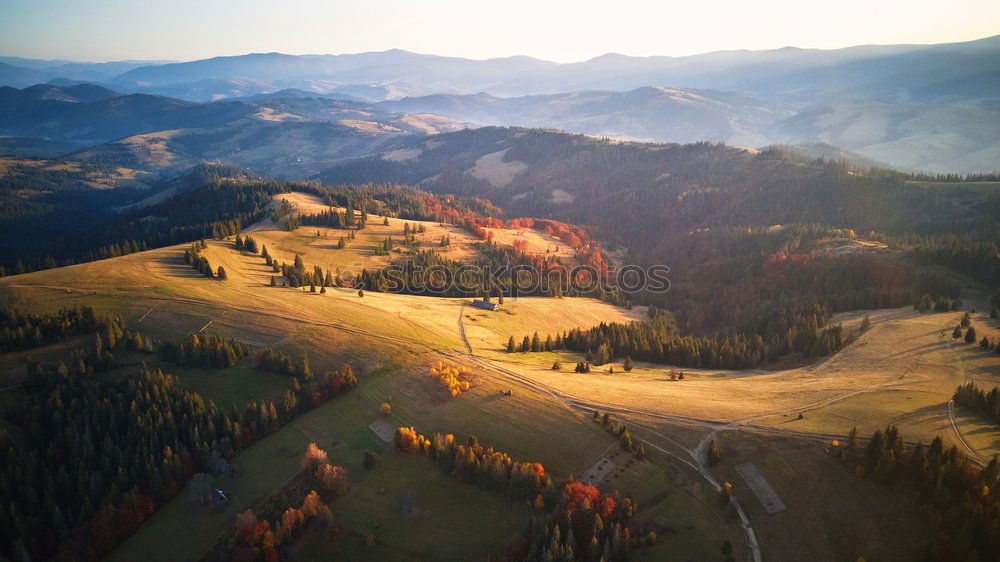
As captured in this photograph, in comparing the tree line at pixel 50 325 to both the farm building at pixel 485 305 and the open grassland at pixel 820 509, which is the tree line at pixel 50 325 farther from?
the open grassland at pixel 820 509

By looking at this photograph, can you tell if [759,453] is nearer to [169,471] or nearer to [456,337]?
[456,337]

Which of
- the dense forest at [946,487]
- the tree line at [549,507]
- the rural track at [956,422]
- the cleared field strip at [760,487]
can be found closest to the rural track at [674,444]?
the cleared field strip at [760,487]

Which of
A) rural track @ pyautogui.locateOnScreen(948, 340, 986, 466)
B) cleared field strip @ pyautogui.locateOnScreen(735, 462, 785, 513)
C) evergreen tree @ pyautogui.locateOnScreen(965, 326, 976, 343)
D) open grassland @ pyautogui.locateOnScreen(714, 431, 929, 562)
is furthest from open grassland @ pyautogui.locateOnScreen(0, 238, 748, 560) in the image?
evergreen tree @ pyautogui.locateOnScreen(965, 326, 976, 343)

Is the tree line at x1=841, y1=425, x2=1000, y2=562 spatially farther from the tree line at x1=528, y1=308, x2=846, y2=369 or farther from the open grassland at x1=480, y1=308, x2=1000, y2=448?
the tree line at x1=528, y1=308, x2=846, y2=369

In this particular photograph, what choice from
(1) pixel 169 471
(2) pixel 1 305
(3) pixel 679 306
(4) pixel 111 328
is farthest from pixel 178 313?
(3) pixel 679 306

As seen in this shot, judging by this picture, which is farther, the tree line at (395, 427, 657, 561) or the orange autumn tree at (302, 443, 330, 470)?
the orange autumn tree at (302, 443, 330, 470)

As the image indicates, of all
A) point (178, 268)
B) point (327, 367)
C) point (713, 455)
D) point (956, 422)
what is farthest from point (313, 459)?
point (178, 268)
